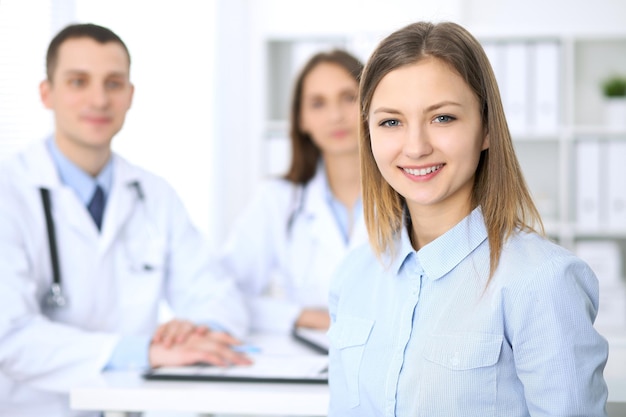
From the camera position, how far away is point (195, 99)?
2.88 metres

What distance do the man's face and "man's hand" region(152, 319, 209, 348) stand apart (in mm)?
420

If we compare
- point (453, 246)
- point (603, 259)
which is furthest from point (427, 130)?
point (603, 259)

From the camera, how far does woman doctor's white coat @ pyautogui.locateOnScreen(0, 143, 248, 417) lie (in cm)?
149

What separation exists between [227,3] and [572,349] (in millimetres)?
2538

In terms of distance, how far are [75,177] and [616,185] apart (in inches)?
83.4

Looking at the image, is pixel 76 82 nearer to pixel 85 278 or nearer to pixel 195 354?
pixel 85 278

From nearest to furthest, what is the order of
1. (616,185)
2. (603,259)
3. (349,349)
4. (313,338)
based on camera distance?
(349,349) < (313,338) < (616,185) < (603,259)

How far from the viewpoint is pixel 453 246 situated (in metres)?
1.10

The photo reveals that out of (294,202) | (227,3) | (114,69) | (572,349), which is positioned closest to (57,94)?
(114,69)

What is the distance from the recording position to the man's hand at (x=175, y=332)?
61.8 inches

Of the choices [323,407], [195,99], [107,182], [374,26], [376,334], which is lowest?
[323,407]

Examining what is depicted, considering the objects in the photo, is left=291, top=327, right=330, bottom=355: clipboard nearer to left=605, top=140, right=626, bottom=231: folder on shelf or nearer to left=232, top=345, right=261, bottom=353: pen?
left=232, top=345, right=261, bottom=353: pen

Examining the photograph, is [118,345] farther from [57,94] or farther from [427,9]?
[427,9]

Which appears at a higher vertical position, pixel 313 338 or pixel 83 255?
pixel 83 255
